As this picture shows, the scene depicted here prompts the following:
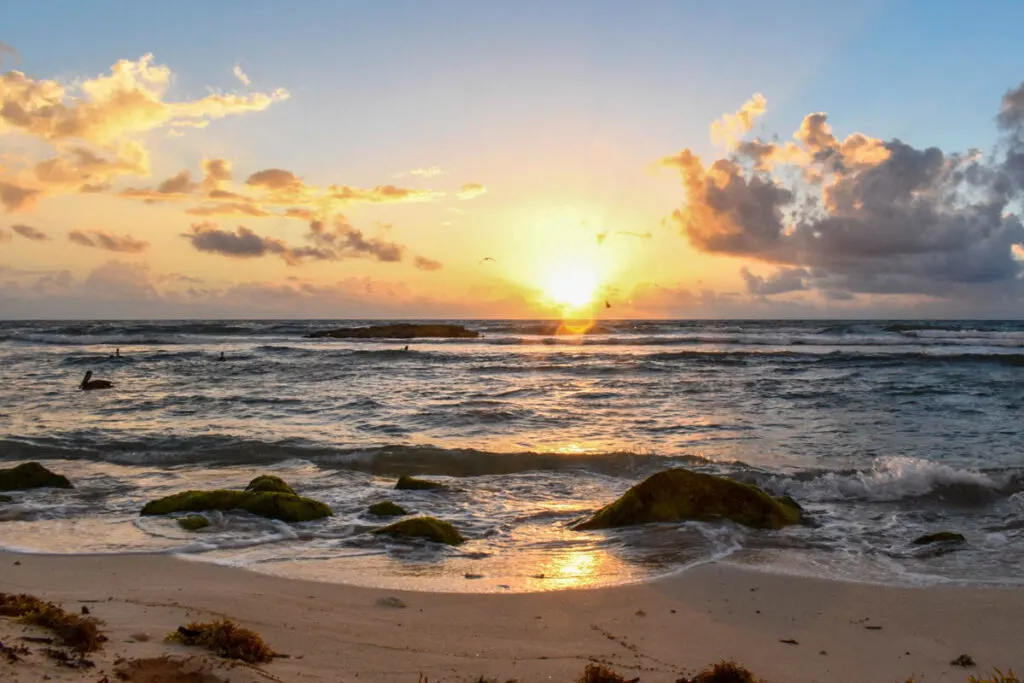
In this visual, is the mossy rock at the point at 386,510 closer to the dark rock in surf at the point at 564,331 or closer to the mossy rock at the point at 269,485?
the mossy rock at the point at 269,485

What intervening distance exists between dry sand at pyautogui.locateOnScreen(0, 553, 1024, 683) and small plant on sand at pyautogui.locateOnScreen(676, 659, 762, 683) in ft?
0.84

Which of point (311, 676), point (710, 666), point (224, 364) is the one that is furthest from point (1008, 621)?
point (224, 364)

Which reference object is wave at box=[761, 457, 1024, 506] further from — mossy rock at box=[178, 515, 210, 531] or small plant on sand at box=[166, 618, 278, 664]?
small plant on sand at box=[166, 618, 278, 664]

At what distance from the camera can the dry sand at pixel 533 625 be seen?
4582 mm

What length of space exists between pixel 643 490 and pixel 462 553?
264cm

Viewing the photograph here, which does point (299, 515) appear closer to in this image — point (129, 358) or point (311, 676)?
point (311, 676)

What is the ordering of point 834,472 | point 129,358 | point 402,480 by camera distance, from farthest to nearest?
point 129,358, point 834,472, point 402,480

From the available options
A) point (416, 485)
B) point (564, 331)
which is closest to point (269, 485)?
point (416, 485)

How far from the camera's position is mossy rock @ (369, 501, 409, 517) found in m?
9.12

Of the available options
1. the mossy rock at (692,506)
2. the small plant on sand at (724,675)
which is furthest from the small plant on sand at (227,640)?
the mossy rock at (692,506)

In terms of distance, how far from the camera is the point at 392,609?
5.75 metres

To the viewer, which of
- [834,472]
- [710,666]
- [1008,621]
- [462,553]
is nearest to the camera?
[710,666]

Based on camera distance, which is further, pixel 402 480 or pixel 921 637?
pixel 402 480

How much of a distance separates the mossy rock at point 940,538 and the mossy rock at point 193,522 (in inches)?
323
